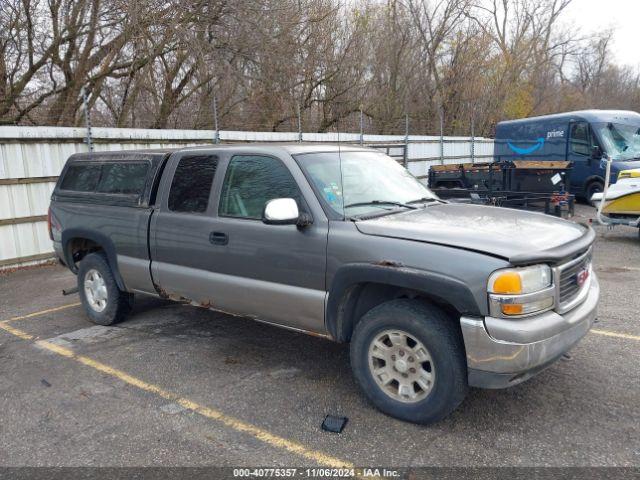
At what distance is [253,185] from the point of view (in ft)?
13.7

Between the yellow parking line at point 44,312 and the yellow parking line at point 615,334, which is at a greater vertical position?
the yellow parking line at point 44,312

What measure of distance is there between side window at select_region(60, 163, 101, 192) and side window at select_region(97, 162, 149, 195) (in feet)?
0.41

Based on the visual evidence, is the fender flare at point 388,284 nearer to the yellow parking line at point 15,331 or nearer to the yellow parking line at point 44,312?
the yellow parking line at point 15,331

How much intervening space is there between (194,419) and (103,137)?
6.94m

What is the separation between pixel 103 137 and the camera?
29.8 ft

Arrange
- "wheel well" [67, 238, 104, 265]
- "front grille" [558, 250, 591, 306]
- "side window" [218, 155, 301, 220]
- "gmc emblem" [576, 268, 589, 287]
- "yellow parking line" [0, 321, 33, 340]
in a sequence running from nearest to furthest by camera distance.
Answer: "front grille" [558, 250, 591, 306] → "gmc emblem" [576, 268, 589, 287] → "side window" [218, 155, 301, 220] → "yellow parking line" [0, 321, 33, 340] → "wheel well" [67, 238, 104, 265]

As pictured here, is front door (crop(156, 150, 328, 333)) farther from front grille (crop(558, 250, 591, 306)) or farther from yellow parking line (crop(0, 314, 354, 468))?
front grille (crop(558, 250, 591, 306))

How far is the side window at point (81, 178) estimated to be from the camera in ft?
18.2

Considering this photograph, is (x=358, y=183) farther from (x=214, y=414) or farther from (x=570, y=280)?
(x=214, y=414)

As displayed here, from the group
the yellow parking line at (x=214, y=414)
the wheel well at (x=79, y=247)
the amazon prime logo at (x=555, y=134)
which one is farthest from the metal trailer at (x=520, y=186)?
the yellow parking line at (x=214, y=414)

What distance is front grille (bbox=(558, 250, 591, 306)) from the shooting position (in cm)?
323

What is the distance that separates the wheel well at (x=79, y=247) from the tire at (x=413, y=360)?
11.6 feet

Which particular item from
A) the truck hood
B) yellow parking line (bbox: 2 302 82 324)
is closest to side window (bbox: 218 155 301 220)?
the truck hood

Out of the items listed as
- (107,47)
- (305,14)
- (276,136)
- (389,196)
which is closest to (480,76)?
(305,14)
